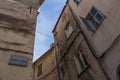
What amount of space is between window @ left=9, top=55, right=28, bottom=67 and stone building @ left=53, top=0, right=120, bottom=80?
3.51 m

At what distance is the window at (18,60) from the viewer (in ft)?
20.0

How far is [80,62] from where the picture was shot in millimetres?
10148

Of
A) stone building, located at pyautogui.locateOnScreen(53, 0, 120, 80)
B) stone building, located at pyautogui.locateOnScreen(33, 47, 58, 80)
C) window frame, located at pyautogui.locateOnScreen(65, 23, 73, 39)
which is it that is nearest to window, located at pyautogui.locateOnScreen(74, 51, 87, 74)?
stone building, located at pyautogui.locateOnScreen(53, 0, 120, 80)

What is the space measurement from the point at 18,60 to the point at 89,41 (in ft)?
14.7

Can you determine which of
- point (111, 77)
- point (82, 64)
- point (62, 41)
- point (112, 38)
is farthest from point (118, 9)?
point (62, 41)

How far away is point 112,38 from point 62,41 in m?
5.71

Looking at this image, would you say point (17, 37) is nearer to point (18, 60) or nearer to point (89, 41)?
point (18, 60)

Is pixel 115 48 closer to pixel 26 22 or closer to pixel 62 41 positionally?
pixel 26 22

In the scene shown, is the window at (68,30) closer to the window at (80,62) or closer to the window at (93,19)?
the window at (93,19)

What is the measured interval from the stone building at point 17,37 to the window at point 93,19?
9.91 ft

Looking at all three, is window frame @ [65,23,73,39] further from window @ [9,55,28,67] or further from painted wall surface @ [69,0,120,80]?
window @ [9,55,28,67]

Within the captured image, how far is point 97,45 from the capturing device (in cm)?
882

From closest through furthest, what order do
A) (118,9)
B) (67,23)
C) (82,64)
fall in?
(118,9) → (82,64) → (67,23)

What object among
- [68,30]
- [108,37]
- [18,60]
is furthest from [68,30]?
[18,60]
